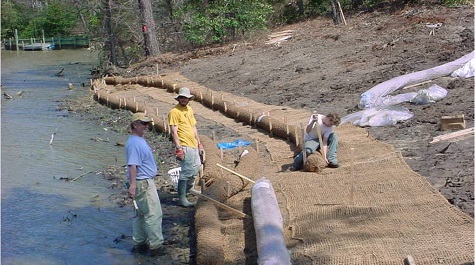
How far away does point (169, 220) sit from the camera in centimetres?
920

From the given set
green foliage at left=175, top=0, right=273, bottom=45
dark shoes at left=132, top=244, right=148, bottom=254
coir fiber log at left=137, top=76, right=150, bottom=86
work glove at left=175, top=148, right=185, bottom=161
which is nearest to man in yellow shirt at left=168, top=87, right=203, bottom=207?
work glove at left=175, top=148, right=185, bottom=161

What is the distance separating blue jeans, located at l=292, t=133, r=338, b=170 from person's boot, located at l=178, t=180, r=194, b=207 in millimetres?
1807

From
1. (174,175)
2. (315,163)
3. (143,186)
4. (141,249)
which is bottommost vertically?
(141,249)

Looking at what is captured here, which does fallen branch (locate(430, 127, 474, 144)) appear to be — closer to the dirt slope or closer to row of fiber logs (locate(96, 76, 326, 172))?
the dirt slope

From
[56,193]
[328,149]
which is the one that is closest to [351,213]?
[328,149]

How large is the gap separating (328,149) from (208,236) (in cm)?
314

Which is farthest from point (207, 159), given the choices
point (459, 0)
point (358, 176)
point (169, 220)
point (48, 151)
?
point (459, 0)

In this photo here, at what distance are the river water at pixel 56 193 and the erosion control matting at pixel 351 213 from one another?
5.24 ft

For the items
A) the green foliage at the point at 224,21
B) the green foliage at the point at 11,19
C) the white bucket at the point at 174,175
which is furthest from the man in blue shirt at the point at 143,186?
the green foliage at the point at 11,19

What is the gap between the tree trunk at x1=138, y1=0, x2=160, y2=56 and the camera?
29.6m

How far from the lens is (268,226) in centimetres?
702

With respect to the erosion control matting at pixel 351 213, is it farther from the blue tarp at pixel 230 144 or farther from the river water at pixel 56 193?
the river water at pixel 56 193

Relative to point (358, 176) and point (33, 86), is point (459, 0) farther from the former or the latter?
point (33, 86)

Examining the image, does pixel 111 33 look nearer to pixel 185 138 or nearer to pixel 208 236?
pixel 185 138
